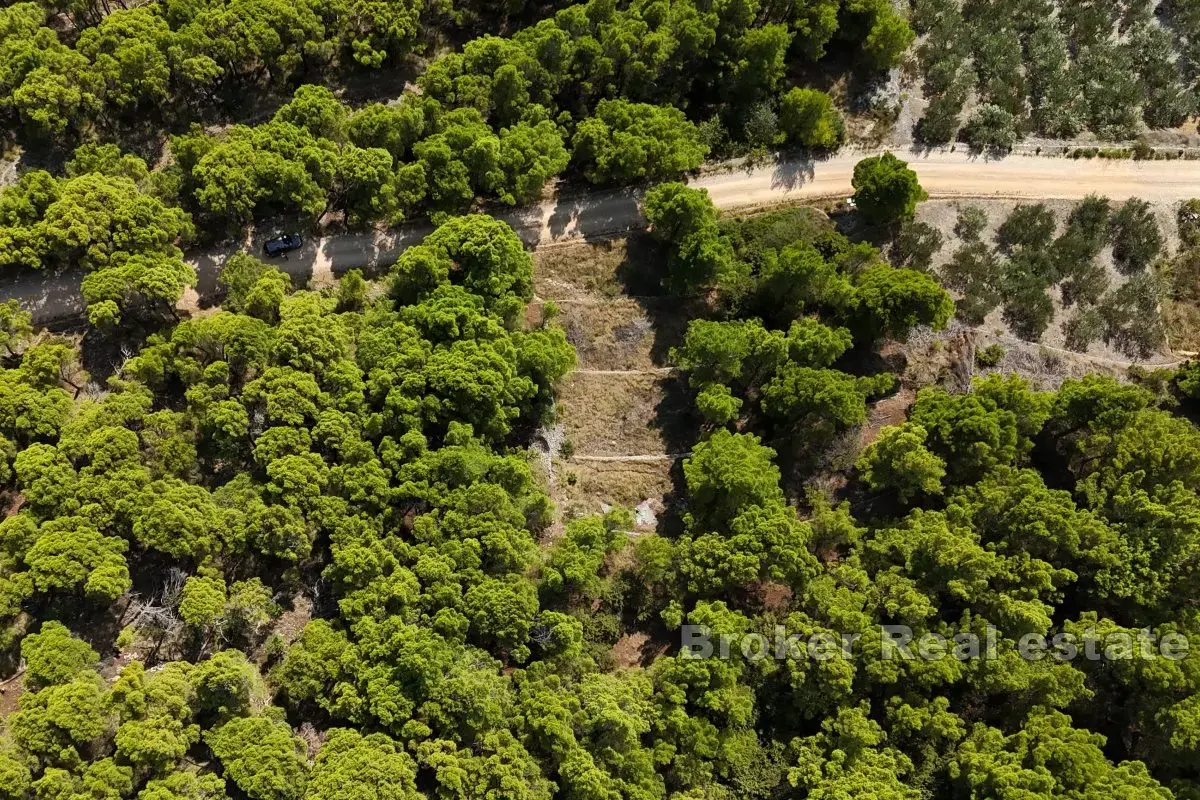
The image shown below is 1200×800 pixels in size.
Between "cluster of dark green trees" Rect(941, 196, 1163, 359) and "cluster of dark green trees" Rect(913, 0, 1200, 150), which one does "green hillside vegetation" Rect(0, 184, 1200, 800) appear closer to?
"cluster of dark green trees" Rect(941, 196, 1163, 359)

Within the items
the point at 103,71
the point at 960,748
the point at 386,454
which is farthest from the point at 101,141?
the point at 960,748

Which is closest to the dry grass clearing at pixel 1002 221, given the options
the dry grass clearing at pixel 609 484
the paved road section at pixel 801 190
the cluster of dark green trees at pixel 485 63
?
the paved road section at pixel 801 190

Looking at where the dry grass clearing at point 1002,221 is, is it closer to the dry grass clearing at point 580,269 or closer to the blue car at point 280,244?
the dry grass clearing at point 580,269

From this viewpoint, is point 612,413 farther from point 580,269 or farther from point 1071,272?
point 1071,272

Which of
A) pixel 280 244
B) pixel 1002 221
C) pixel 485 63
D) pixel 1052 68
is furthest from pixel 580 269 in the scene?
pixel 1052 68

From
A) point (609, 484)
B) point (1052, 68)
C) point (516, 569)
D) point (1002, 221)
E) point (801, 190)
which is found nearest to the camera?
point (516, 569)

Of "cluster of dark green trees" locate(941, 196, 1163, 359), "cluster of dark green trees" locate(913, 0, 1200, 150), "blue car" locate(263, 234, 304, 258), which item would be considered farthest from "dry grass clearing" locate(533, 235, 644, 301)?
"cluster of dark green trees" locate(913, 0, 1200, 150)
